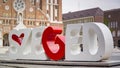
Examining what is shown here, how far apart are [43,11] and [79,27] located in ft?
203

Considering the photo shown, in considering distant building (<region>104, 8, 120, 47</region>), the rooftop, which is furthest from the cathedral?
the rooftop

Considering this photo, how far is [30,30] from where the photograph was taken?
21.6 metres

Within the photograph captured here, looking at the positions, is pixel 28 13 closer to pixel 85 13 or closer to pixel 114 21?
pixel 114 21

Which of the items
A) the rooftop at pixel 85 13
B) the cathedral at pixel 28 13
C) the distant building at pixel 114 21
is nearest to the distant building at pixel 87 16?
the rooftop at pixel 85 13

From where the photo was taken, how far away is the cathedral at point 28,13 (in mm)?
73062

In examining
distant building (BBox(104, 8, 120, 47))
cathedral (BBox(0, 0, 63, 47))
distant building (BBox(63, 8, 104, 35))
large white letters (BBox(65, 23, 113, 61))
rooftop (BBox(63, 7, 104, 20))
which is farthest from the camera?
rooftop (BBox(63, 7, 104, 20))

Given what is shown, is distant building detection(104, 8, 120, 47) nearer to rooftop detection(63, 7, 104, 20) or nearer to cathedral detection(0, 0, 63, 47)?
rooftop detection(63, 7, 104, 20)

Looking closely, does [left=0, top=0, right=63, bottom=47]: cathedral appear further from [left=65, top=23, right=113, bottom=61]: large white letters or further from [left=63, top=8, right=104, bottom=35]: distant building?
[left=65, top=23, right=113, bottom=61]: large white letters

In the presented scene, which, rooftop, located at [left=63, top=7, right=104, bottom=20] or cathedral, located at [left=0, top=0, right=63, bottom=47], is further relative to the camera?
rooftop, located at [left=63, top=7, right=104, bottom=20]

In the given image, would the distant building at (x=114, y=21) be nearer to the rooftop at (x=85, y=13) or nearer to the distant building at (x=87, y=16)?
the distant building at (x=87, y=16)

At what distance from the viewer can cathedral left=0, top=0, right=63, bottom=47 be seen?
240 ft

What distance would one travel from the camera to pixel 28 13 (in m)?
77.0

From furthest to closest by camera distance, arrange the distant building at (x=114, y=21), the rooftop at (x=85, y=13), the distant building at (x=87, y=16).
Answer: the rooftop at (x=85, y=13)
the distant building at (x=87, y=16)
the distant building at (x=114, y=21)

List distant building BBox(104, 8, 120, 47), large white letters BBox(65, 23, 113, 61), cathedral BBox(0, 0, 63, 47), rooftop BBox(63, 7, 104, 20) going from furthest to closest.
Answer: rooftop BBox(63, 7, 104, 20)
distant building BBox(104, 8, 120, 47)
cathedral BBox(0, 0, 63, 47)
large white letters BBox(65, 23, 113, 61)
